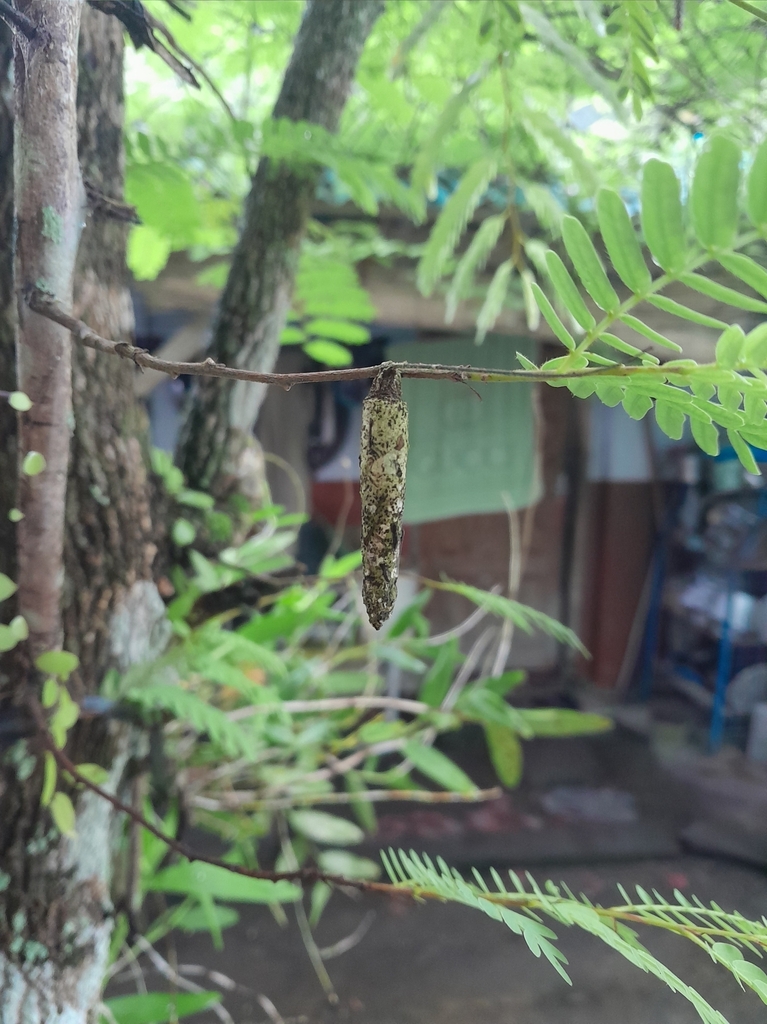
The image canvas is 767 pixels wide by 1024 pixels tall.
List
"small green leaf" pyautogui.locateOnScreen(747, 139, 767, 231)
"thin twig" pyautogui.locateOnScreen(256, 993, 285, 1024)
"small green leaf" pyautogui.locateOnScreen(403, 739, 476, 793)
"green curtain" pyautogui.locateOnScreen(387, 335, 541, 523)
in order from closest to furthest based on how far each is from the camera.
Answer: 1. "small green leaf" pyautogui.locateOnScreen(747, 139, 767, 231)
2. "thin twig" pyautogui.locateOnScreen(256, 993, 285, 1024)
3. "small green leaf" pyautogui.locateOnScreen(403, 739, 476, 793)
4. "green curtain" pyautogui.locateOnScreen(387, 335, 541, 523)

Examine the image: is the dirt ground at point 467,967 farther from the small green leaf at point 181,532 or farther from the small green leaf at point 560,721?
the small green leaf at point 181,532

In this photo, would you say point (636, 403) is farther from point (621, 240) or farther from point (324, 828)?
point (324, 828)

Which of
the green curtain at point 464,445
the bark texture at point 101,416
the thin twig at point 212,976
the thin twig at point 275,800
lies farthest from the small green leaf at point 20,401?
the green curtain at point 464,445

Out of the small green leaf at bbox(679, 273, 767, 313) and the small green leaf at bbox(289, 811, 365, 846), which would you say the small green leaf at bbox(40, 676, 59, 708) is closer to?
the small green leaf at bbox(679, 273, 767, 313)

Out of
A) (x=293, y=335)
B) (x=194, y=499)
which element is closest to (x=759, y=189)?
(x=194, y=499)

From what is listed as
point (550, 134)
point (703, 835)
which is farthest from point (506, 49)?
point (703, 835)

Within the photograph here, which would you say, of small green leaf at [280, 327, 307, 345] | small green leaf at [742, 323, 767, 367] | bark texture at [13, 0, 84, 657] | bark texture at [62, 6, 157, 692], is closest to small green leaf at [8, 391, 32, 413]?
bark texture at [13, 0, 84, 657]

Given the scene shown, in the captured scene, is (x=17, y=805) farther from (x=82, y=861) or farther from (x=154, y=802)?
(x=154, y=802)
